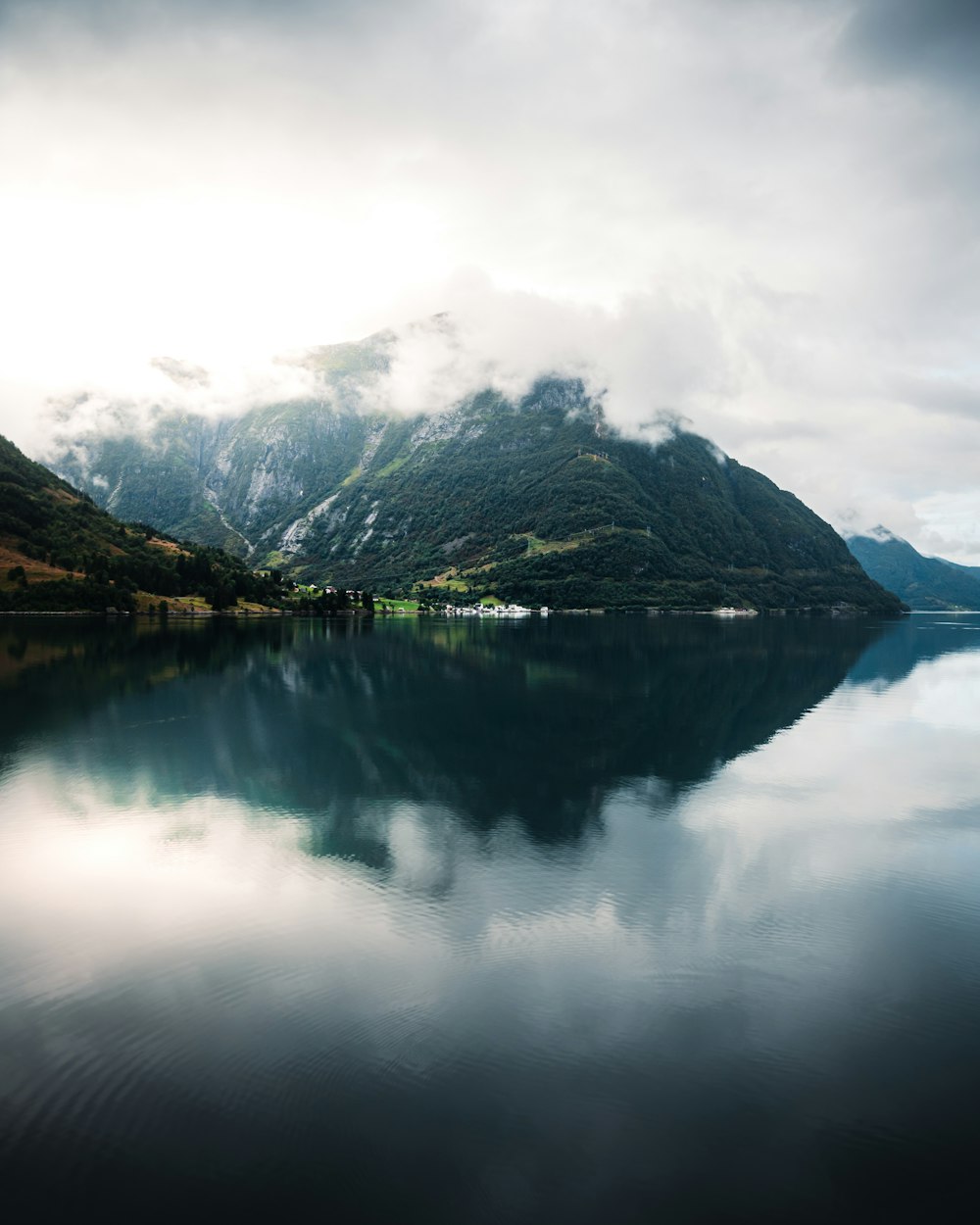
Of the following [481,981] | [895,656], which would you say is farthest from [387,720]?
[895,656]

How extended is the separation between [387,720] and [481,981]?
38202 mm

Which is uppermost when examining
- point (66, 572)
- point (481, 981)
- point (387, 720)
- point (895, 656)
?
point (66, 572)

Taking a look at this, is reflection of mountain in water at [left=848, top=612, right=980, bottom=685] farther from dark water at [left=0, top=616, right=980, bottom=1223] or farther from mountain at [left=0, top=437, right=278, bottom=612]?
mountain at [left=0, top=437, right=278, bottom=612]

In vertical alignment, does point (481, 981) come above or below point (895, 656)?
below

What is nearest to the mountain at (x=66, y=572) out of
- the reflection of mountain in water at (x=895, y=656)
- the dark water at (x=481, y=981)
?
the dark water at (x=481, y=981)

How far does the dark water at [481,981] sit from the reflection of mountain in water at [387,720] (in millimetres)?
491

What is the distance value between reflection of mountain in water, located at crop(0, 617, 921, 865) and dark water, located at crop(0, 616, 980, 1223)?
1.61 ft

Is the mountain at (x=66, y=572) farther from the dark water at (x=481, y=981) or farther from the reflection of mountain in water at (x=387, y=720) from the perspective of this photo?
the dark water at (x=481, y=981)

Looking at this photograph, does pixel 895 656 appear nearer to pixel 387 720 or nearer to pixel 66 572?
pixel 387 720

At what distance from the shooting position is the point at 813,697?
2889 inches

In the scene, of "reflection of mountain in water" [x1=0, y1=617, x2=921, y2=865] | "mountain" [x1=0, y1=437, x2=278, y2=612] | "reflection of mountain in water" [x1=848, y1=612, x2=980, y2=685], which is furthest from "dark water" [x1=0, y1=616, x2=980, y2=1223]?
"mountain" [x1=0, y1=437, x2=278, y2=612]

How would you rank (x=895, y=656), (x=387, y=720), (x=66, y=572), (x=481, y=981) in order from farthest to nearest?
(x=66, y=572)
(x=895, y=656)
(x=387, y=720)
(x=481, y=981)

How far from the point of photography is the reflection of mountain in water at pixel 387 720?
36562mm

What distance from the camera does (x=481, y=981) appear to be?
18.3 m
